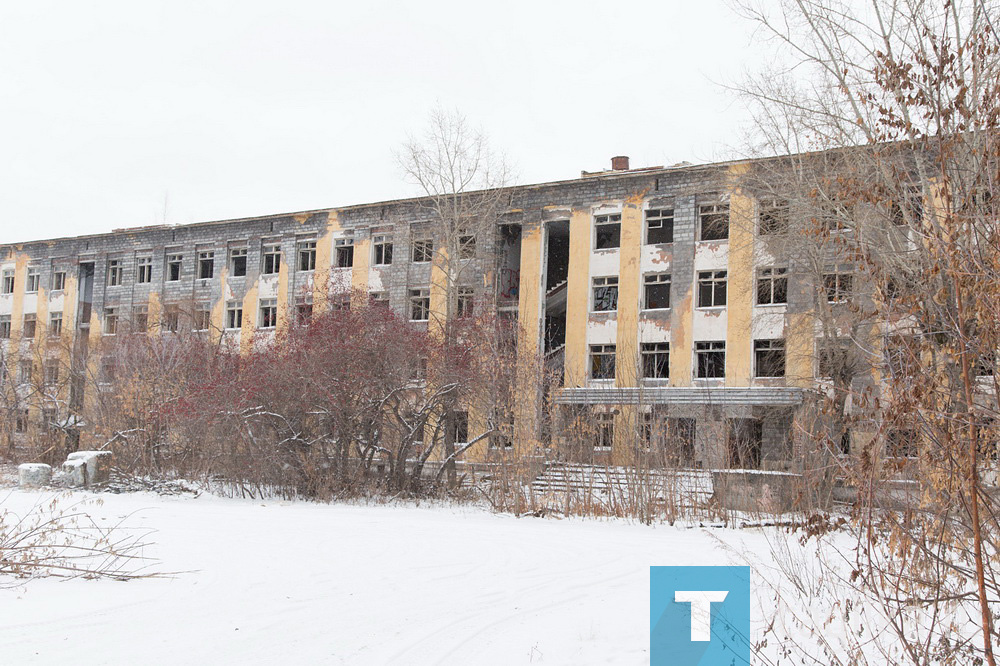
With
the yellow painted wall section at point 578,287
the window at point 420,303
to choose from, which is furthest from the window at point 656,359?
the window at point 420,303

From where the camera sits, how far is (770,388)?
1267 inches

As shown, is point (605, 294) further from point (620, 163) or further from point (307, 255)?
point (307, 255)

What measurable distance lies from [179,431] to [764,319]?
68.0 ft

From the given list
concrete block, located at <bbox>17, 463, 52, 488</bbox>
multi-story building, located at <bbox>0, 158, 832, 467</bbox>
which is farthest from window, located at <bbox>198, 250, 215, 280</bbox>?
concrete block, located at <bbox>17, 463, 52, 488</bbox>

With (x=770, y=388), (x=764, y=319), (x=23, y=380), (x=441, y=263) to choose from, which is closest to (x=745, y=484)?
(x=770, y=388)

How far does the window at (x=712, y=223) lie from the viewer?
34.7m

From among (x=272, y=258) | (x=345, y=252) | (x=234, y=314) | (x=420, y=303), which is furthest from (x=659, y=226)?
(x=234, y=314)

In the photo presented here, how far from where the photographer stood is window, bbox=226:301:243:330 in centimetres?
4428

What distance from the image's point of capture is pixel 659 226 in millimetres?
36500

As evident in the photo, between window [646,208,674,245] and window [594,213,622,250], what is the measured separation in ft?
3.89

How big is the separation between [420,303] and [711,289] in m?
12.9

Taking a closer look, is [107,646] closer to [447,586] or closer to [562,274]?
[447,586]

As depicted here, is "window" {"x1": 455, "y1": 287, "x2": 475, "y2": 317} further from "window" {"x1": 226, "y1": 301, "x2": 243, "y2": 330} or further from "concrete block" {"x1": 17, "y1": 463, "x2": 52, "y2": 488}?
"concrete block" {"x1": 17, "y1": 463, "x2": 52, "y2": 488}

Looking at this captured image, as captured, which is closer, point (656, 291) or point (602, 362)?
point (656, 291)
